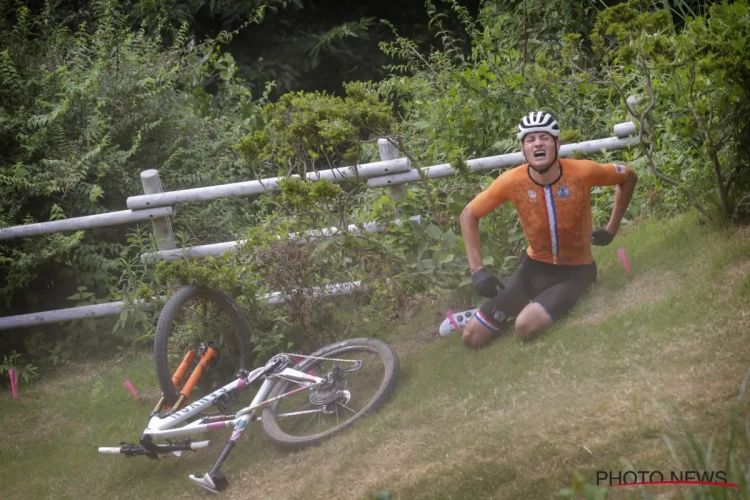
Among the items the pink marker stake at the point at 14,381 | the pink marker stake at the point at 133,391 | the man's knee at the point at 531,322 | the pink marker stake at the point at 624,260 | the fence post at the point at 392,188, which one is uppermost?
the fence post at the point at 392,188

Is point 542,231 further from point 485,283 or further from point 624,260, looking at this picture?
point 624,260

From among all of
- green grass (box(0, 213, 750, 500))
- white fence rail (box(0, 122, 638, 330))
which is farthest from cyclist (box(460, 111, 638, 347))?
white fence rail (box(0, 122, 638, 330))

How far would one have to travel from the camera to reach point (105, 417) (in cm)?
686

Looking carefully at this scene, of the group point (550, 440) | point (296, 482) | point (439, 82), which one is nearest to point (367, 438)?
point (296, 482)

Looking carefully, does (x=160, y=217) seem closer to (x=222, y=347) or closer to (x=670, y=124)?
(x=222, y=347)

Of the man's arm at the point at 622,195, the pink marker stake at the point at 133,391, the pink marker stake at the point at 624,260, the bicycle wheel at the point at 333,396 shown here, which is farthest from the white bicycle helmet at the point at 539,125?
the pink marker stake at the point at 133,391

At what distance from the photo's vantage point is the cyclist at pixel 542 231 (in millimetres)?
5648

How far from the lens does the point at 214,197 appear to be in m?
7.34

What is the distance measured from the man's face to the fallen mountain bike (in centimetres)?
145

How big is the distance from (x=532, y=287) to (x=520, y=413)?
1.32 metres

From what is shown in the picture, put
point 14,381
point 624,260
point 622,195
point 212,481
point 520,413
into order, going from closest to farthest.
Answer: point 520,413 < point 212,481 < point 622,195 < point 624,260 < point 14,381

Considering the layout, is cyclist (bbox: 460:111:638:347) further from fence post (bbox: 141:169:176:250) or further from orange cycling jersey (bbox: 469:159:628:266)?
fence post (bbox: 141:169:176:250)

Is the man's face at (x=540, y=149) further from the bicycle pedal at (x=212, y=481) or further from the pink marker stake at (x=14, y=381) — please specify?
the pink marker stake at (x=14, y=381)

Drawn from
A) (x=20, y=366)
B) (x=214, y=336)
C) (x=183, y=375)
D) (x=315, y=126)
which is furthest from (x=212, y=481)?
(x=20, y=366)
